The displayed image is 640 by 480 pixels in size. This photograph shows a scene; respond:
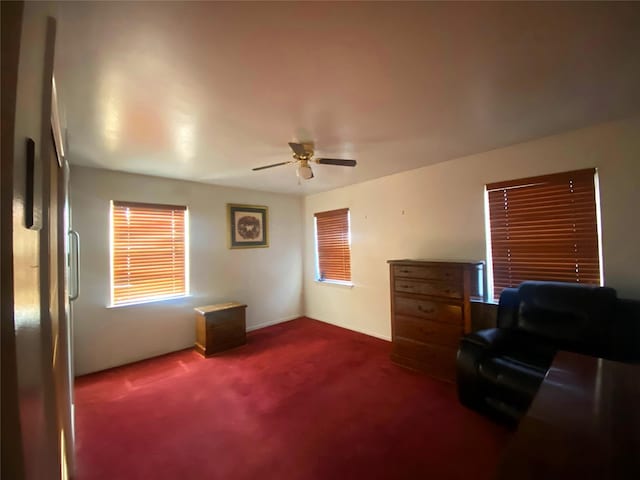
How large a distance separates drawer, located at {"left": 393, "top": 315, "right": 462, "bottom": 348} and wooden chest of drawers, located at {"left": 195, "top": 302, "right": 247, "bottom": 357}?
7.07 feet

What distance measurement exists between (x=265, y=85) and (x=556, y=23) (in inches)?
58.1

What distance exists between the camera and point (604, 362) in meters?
1.51

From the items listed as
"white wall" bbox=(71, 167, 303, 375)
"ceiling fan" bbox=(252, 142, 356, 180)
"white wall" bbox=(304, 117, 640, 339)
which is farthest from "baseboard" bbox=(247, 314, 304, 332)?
"ceiling fan" bbox=(252, 142, 356, 180)

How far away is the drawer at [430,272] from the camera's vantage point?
→ 9.06 ft

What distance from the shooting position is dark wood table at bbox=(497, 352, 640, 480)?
788 millimetres

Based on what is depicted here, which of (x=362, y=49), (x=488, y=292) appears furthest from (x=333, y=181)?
(x=362, y=49)

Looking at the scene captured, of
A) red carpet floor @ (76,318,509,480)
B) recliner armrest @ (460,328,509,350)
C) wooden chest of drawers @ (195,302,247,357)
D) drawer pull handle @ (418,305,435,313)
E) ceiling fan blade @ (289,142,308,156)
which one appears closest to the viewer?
red carpet floor @ (76,318,509,480)

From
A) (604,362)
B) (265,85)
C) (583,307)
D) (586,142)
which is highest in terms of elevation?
(265,85)

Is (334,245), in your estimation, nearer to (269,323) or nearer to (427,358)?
(269,323)

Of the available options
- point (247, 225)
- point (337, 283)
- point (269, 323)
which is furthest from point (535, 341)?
point (247, 225)

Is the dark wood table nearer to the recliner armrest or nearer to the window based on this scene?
the recliner armrest

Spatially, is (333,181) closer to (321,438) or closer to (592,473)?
(321,438)

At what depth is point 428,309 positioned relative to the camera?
116 inches

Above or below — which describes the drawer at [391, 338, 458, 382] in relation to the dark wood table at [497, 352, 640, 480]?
below
